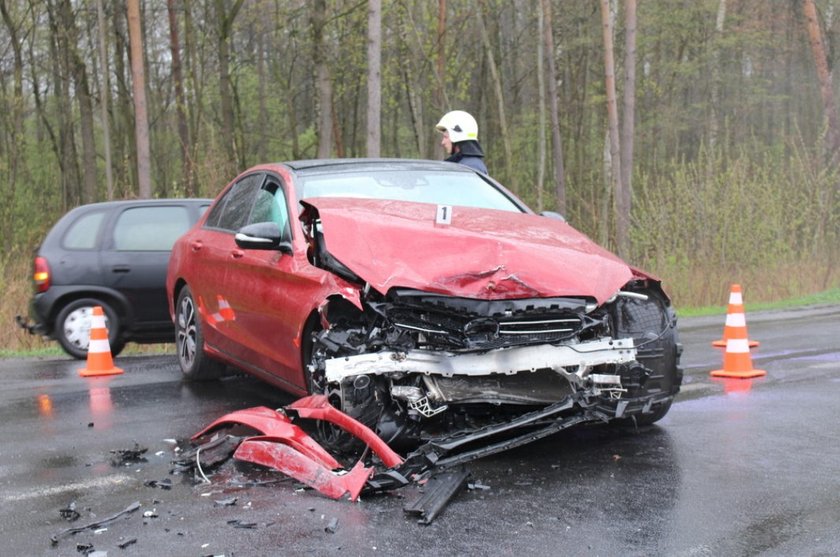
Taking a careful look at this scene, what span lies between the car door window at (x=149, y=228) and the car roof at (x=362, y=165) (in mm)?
4086

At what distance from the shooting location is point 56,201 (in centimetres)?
3397

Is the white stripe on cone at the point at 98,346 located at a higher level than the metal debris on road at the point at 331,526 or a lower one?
lower

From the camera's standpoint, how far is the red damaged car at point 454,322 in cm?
530

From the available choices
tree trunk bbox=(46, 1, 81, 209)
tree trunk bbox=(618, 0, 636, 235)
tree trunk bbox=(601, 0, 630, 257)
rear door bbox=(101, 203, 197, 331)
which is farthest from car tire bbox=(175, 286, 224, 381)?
tree trunk bbox=(46, 1, 81, 209)

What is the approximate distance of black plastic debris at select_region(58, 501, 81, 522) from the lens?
474 centimetres

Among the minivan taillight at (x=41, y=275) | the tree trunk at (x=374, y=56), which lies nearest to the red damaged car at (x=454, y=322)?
the minivan taillight at (x=41, y=275)

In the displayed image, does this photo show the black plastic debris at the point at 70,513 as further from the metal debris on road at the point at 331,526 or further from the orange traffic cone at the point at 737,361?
the orange traffic cone at the point at 737,361

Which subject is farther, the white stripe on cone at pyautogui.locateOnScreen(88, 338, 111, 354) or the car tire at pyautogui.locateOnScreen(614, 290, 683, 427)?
the white stripe on cone at pyautogui.locateOnScreen(88, 338, 111, 354)

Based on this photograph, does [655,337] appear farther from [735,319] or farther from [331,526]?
[735,319]

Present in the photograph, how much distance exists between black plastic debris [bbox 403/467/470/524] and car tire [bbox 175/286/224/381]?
3823 mm

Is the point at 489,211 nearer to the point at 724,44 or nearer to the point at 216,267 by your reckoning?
the point at 216,267

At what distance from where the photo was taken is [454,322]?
17.5 ft

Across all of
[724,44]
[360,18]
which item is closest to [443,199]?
[360,18]

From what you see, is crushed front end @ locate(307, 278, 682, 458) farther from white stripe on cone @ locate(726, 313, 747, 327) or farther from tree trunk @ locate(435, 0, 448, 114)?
tree trunk @ locate(435, 0, 448, 114)
